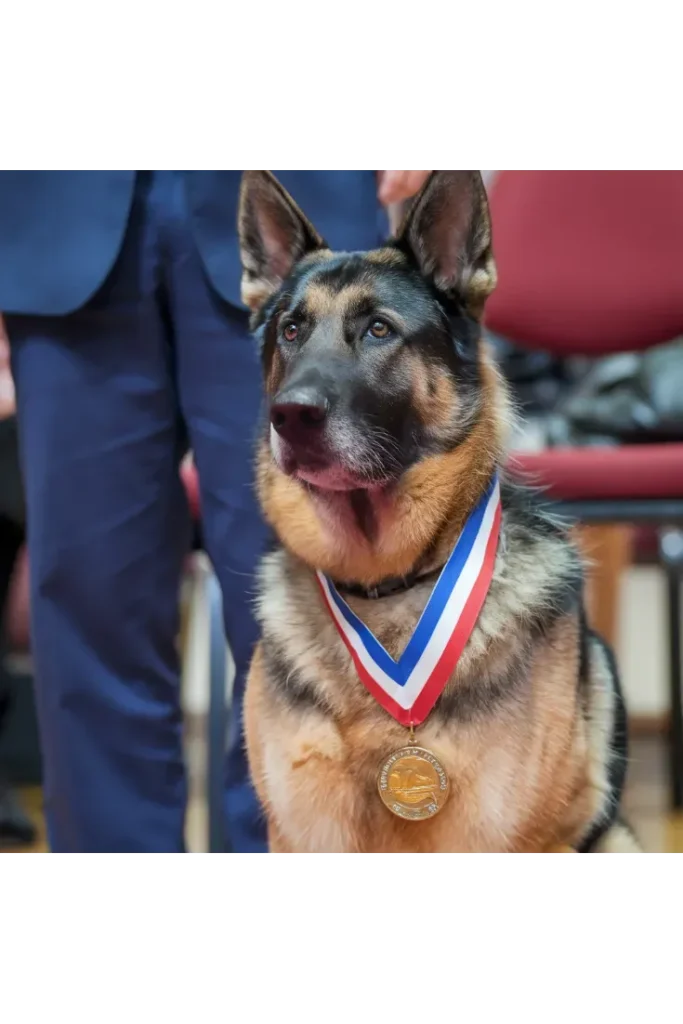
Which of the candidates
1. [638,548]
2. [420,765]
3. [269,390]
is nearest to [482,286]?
[269,390]

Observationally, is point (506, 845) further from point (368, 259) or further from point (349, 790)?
point (368, 259)

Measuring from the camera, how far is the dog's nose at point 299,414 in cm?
121

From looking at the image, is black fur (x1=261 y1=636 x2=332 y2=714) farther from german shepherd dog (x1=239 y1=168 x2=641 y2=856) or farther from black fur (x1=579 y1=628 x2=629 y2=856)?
black fur (x1=579 y1=628 x2=629 y2=856)

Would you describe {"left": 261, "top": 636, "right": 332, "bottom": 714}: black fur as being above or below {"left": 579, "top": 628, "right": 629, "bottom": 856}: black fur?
above

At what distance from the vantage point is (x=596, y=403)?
7.30ft

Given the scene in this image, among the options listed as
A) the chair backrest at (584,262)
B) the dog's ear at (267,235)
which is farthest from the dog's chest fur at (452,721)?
the chair backrest at (584,262)

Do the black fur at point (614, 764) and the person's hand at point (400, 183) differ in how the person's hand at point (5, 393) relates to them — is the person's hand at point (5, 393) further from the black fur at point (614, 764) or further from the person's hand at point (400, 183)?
the black fur at point (614, 764)

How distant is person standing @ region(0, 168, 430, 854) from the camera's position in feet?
4.84

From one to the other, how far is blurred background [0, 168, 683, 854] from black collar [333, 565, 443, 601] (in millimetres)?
425

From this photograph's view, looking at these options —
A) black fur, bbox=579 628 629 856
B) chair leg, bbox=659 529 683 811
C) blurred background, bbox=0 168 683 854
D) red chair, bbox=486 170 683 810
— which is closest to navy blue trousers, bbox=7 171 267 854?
blurred background, bbox=0 168 683 854

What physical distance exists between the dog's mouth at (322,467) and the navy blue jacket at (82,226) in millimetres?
293
